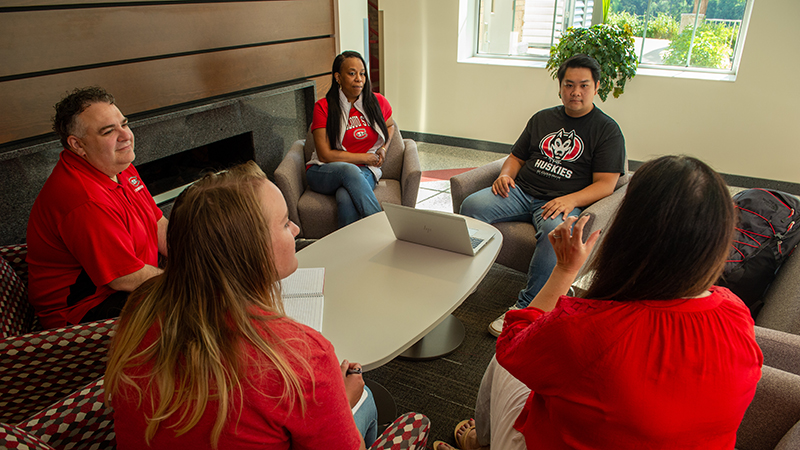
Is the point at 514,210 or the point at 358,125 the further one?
the point at 358,125

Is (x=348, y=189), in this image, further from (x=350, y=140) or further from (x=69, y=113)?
(x=69, y=113)

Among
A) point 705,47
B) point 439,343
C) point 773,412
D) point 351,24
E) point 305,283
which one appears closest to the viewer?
point 773,412

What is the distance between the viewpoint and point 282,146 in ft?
12.7

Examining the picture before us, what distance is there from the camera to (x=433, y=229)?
2043 millimetres

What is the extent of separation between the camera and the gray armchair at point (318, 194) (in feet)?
9.77

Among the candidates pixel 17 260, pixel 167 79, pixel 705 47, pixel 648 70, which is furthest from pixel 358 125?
pixel 705 47

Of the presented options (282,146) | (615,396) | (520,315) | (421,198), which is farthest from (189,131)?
(615,396)

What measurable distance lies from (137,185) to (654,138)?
420cm

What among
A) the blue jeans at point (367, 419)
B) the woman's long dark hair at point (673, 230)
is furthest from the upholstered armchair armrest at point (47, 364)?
the woman's long dark hair at point (673, 230)

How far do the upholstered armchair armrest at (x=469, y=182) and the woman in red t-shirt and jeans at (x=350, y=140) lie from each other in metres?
0.46

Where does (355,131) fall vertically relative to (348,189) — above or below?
above

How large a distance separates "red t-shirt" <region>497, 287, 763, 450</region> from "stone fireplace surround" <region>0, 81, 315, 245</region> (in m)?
2.32

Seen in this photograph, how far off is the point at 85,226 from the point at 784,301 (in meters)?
2.35

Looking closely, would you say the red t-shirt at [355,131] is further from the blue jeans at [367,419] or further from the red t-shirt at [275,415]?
the red t-shirt at [275,415]
